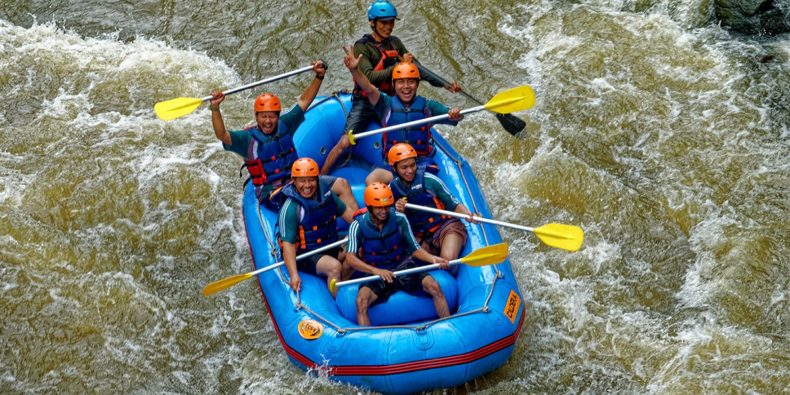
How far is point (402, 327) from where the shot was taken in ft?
17.8

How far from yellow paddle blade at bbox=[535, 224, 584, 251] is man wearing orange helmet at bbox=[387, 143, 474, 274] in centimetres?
50

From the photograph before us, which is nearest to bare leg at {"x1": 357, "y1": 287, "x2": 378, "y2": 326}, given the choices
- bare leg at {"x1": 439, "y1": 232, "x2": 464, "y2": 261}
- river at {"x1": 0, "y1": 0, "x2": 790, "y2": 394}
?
river at {"x1": 0, "y1": 0, "x2": 790, "y2": 394}

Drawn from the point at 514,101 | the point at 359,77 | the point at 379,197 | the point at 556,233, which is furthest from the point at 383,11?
the point at 556,233

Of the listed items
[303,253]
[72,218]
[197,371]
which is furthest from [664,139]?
[72,218]

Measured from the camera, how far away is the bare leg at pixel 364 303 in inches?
224

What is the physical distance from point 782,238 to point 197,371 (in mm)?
4269

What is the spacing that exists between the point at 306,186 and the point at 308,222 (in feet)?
0.81

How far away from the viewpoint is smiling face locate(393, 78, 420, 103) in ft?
21.9

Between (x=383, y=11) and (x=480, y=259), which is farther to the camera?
(x=383, y=11)

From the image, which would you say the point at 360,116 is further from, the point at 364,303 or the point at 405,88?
the point at 364,303

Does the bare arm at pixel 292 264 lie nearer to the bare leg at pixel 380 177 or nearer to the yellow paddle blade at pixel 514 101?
the bare leg at pixel 380 177

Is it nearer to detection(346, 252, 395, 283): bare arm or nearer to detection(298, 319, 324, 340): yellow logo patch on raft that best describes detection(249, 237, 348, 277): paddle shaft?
detection(346, 252, 395, 283): bare arm

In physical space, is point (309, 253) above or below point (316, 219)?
below

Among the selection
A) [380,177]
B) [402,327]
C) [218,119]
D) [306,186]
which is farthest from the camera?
[380,177]
